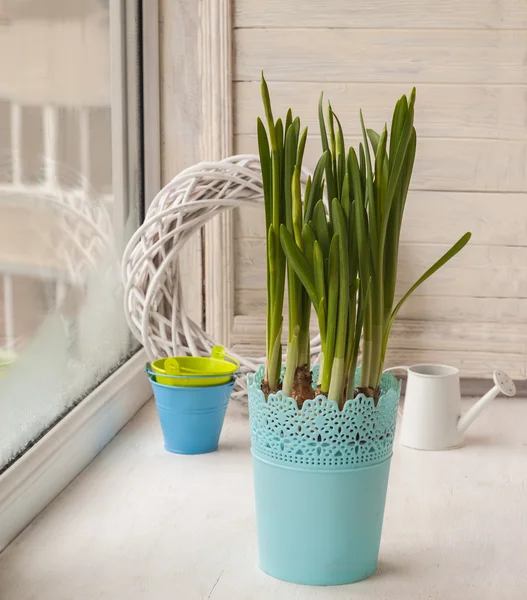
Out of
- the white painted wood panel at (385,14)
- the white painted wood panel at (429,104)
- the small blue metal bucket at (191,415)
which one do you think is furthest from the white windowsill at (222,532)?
the white painted wood panel at (385,14)

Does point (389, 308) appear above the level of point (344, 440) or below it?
above

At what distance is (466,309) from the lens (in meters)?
1.50

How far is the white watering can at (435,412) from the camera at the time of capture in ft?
3.86

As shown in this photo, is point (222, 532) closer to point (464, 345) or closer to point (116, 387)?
point (116, 387)

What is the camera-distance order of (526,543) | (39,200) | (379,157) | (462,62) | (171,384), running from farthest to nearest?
(462,62) < (171,384) < (39,200) < (526,543) < (379,157)

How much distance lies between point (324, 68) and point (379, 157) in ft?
2.50

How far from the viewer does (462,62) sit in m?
1.44

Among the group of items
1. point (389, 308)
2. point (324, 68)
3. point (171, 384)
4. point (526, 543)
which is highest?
point (324, 68)

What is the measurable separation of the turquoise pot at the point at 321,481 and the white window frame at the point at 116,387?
0.29 metres

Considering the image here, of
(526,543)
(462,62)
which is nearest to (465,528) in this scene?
(526,543)

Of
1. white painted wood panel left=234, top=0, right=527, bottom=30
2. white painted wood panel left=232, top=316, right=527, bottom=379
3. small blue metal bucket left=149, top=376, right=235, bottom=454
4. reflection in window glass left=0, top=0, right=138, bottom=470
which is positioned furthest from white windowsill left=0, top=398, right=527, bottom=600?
white painted wood panel left=234, top=0, right=527, bottom=30

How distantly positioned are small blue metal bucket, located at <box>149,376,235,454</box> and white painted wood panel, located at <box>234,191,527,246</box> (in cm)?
50

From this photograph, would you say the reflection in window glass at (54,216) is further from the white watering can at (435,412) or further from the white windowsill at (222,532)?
the white watering can at (435,412)

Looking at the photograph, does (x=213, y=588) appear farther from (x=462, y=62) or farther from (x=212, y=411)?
(x=462, y=62)
